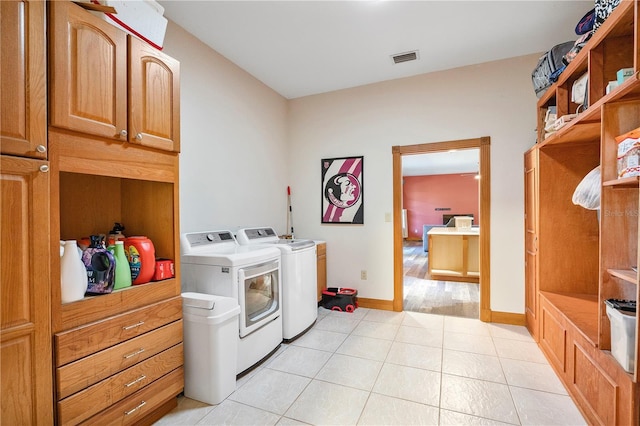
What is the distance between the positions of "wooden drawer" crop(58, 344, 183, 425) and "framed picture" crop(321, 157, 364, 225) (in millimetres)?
2442

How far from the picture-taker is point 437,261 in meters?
5.29

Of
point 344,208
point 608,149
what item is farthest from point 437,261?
point 608,149

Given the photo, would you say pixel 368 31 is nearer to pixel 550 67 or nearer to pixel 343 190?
pixel 550 67

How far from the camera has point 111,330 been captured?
1467mm

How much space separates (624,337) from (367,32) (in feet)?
8.88

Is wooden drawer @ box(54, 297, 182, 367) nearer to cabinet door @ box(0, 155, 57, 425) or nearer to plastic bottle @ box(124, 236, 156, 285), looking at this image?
cabinet door @ box(0, 155, 57, 425)

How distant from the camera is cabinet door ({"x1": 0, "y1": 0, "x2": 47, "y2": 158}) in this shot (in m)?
1.12

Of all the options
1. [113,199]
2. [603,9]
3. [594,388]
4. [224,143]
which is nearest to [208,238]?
[113,199]

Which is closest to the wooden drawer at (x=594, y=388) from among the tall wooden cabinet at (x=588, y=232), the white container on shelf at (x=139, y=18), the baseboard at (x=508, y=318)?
the tall wooden cabinet at (x=588, y=232)

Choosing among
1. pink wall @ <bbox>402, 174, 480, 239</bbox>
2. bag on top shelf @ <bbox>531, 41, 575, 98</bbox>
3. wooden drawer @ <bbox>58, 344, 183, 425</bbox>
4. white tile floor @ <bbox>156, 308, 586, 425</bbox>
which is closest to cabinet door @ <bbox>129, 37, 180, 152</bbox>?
wooden drawer @ <bbox>58, 344, 183, 425</bbox>

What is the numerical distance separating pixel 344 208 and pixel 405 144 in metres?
1.09

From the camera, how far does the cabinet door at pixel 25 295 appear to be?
113 cm

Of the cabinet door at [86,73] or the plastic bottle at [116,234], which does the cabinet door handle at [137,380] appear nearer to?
the plastic bottle at [116,234]

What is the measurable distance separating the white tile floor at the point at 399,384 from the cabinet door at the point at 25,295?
77 centimetres
